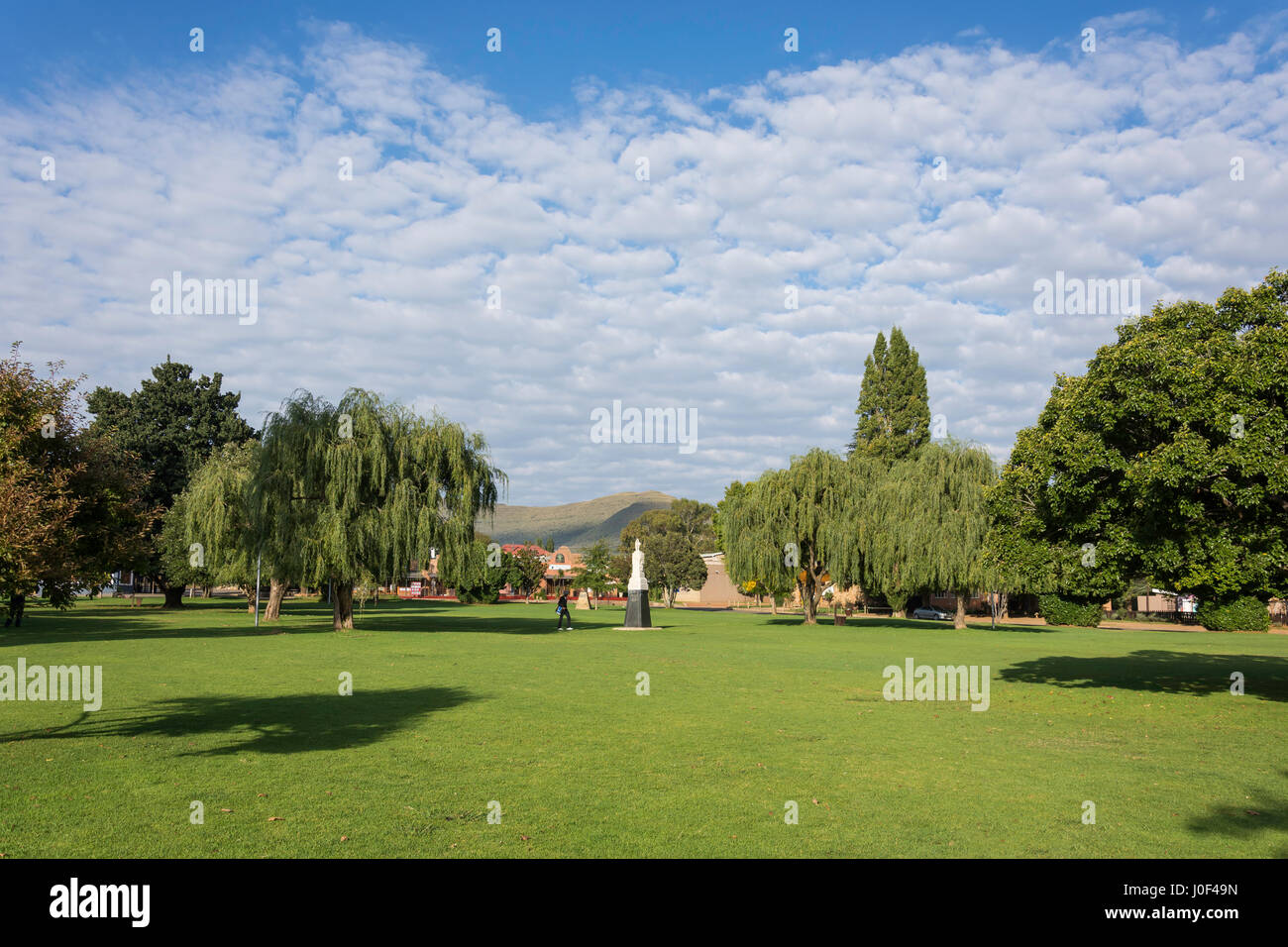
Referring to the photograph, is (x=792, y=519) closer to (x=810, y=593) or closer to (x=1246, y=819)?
(x=810, y=593)

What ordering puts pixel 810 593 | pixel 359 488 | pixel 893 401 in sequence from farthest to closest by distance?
1. pixel 893 401
2. pixel 810 593
3. pixel 359 488

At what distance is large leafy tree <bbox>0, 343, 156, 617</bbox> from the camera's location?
34.8 feet

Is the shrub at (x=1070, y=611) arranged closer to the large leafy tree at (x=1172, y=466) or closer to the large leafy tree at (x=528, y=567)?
the large leafy tree at (x=1172, y=466)

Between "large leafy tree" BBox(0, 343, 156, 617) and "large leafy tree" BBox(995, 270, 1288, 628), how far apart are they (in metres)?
17.2

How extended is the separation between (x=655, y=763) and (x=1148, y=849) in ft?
16.1

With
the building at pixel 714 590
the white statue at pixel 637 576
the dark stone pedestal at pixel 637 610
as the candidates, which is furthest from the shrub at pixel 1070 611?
the building at pixel 714 590

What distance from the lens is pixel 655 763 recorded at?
9531mm

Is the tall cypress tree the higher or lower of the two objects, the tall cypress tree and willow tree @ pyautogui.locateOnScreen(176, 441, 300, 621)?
the higher

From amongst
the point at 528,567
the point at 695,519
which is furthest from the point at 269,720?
the point at 695,519

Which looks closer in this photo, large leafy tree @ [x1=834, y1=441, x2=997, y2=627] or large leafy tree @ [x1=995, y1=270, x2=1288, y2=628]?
large leafy tree @ [x1=995, y1=270, x2=1288, y2=628]

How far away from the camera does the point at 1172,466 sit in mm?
14195

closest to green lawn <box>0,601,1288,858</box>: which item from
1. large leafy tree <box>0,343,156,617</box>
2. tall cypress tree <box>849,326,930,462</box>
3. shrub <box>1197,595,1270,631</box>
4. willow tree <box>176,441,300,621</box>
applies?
large leafy tree <box>0,343,156,617</box>

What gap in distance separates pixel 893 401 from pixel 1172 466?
55207 millimetres

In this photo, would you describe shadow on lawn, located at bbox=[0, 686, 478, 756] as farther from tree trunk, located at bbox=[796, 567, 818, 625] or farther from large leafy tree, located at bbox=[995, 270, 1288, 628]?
tree trunk, located at bbox=[796, 567, 818, 625]
